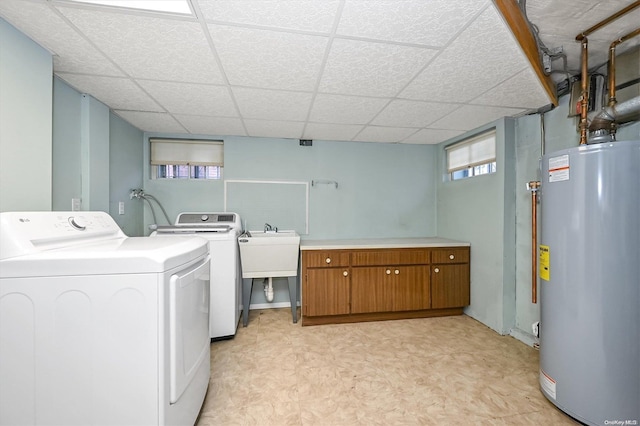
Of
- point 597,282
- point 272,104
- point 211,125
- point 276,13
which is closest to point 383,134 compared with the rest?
point 272,104

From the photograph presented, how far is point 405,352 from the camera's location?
2098 millimetres

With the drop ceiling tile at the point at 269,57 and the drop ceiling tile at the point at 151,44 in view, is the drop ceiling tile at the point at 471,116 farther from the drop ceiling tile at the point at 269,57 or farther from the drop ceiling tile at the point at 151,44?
the drop ceiling tile at the point at 151,44

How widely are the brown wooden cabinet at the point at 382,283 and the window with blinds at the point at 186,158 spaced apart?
158 centimetres

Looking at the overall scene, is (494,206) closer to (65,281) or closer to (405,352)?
(405,352)

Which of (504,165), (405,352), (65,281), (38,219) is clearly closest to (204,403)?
(65,281)

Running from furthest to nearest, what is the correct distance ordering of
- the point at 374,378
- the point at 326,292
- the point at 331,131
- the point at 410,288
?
the point at 331,131 < the point at 410,288 < the point at 326,292 < the point at 374,378

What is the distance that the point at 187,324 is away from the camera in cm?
120

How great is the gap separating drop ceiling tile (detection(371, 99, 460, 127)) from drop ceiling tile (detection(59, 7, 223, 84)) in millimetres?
1392

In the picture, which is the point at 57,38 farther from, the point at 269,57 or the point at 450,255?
the point at 450,255

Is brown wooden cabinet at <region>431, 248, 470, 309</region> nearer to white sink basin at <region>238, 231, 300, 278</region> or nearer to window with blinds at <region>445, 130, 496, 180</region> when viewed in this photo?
window with blinds at <region>445, 130, 496, 180</region>

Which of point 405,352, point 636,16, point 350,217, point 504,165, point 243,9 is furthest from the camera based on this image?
point 350,217

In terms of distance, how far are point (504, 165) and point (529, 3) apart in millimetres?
1490

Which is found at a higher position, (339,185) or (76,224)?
(339,185)

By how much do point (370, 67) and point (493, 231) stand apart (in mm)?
1992
